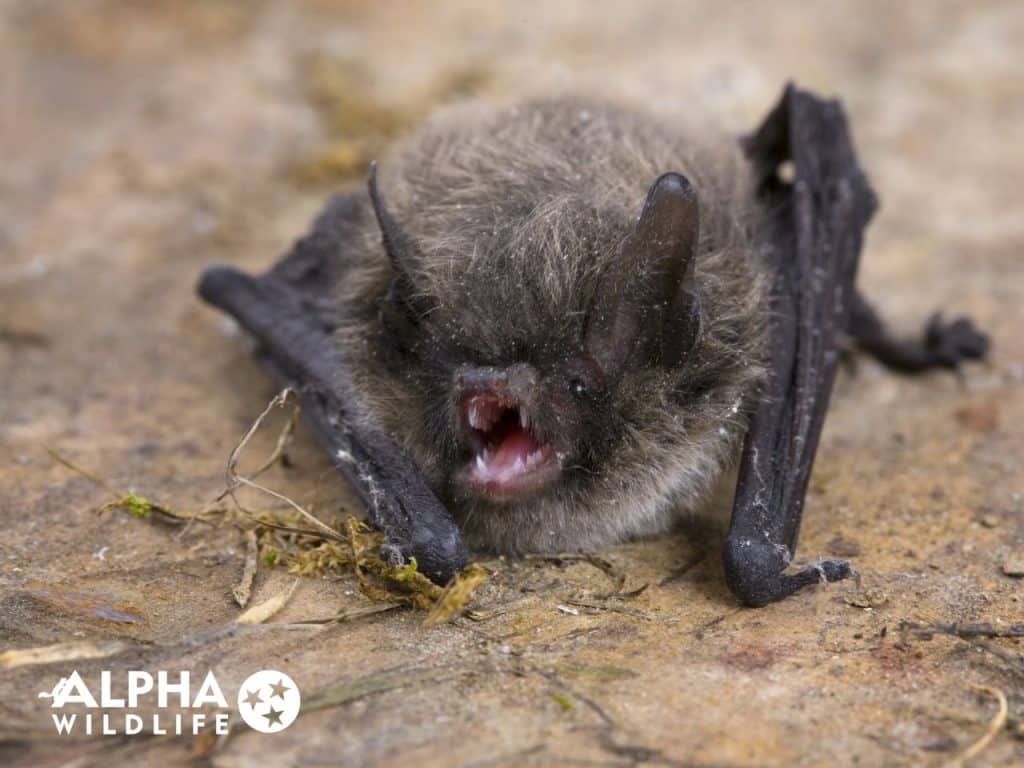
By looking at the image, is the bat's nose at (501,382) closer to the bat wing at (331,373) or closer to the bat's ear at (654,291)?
the bat's ear at (654,291)

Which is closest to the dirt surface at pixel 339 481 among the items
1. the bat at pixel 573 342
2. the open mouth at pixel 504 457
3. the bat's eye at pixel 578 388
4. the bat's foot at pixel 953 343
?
the bat's foot at pixel 953 343

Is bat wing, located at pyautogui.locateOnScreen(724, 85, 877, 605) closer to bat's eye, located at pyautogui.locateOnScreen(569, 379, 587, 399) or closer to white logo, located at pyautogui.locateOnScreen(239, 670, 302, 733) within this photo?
bat's eye, located at pyautogui.locateOnScreen(569, 379, 587, 399)

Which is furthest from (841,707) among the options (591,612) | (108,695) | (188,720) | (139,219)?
(139,219)

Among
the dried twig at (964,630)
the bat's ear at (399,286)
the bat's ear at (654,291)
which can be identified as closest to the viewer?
the dried twig at (964,630)

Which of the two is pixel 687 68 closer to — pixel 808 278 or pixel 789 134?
pixel 789 134

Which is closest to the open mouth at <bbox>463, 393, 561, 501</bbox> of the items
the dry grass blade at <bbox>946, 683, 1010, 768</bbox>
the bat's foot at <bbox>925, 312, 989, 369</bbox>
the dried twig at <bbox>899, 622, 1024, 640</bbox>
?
the dried twig at <bbox>899, 622, 1024, 640</bbox>

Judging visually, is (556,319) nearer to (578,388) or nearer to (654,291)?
(578,388)
